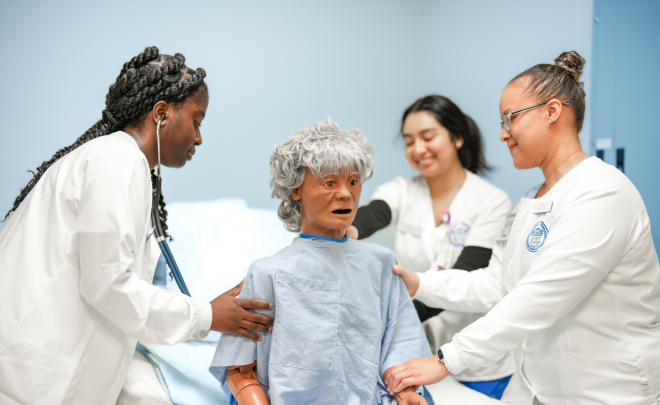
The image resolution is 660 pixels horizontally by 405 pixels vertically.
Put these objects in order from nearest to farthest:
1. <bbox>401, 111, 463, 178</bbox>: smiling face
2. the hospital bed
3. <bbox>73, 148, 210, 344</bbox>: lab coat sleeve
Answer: <bbox>73, 148, 210, 344</bbox>: lab coat sleeve < the hospital bed < <bbox>401, 111, 463, 178</bbox>: smiling face

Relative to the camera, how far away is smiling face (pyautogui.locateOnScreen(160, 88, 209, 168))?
4.18 feet

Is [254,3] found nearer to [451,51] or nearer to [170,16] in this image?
[170,16]

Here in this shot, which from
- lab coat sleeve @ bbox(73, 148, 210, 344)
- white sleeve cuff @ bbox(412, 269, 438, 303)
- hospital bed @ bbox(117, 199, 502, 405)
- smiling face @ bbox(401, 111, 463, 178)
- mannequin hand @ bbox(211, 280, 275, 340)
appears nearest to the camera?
lab coat sleeve @ bbox(73, 148, 210, 344)

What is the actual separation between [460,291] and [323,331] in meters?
0.62

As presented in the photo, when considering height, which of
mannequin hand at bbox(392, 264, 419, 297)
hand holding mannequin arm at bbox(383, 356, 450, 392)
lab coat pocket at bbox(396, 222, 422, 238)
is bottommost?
hand holding mannequin arm at bbox(383, 356, 450, 392)

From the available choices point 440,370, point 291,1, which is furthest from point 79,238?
point 291,1

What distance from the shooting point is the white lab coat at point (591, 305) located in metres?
1.18

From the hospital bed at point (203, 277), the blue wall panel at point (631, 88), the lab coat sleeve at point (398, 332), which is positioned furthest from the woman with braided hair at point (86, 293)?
the blue wall panel at point (631, 88)

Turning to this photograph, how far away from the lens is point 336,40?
8.58ft

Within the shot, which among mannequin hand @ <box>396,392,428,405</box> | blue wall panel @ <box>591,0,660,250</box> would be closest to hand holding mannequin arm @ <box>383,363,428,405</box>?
mannequin hand @ <box>396,392,428,405</box>

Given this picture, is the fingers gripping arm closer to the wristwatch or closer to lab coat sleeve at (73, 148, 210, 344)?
the wristwatch

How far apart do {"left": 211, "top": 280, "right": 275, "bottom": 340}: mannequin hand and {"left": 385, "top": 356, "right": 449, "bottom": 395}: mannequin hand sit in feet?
1.22

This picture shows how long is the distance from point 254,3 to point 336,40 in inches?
20.7

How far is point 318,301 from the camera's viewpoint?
46.4 inches
